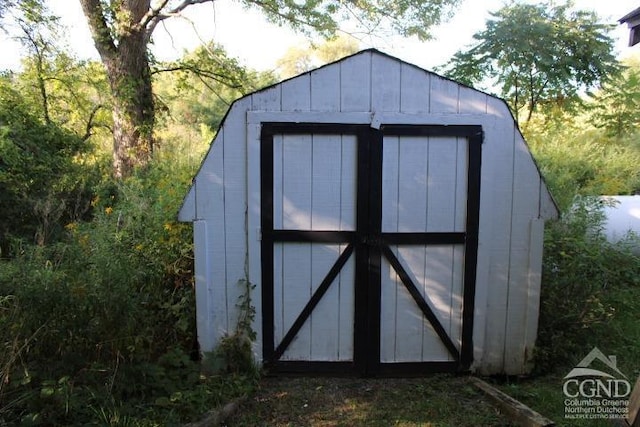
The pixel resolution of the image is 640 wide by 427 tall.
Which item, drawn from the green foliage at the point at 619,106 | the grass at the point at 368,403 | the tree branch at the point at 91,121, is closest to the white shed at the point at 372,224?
the grass at the point at 368,403

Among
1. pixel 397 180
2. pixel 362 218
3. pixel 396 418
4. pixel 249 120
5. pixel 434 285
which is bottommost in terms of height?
pixel 396 418

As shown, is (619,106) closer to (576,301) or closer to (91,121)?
(576,301)

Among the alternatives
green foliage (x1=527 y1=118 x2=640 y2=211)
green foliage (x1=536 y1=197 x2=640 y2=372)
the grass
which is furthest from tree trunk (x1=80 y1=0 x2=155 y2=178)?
green foliage (x1=527 y1=118 x2=640 y2=211)

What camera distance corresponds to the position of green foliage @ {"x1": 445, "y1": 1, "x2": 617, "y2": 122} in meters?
12.0

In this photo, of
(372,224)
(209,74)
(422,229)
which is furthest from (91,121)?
(422,229)

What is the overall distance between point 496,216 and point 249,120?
2.40 metres

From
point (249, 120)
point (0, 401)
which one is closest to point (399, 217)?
point (249, 120)

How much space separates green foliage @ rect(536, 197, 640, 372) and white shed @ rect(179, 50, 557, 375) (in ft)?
1.36

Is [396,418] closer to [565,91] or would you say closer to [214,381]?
[214,381]

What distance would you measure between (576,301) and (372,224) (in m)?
2.44

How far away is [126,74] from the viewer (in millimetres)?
9680

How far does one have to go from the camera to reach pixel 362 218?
408 cm

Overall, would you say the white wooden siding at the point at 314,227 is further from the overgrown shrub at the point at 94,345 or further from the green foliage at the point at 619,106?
the green foliage at the point at 619,106

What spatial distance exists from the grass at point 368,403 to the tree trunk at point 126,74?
22.6 ft
